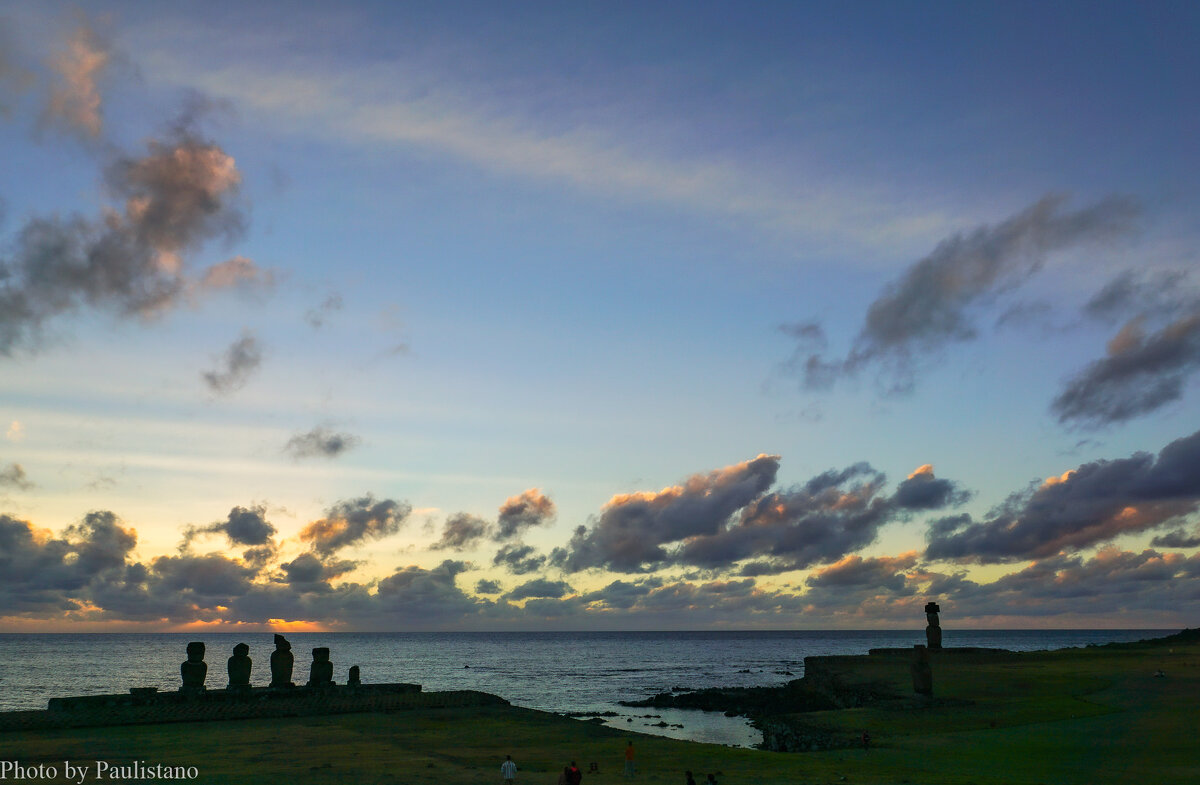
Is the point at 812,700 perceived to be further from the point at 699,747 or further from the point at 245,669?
the point at 245,669

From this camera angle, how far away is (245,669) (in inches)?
2076

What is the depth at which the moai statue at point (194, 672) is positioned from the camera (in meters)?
50.2

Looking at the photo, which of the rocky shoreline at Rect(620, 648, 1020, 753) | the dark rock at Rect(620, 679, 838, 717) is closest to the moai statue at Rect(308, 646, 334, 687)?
the rocky shoreline at Rect(620, 648, 1020, 753)

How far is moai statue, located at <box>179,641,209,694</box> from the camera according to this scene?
1975 inches

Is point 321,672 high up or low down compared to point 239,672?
down

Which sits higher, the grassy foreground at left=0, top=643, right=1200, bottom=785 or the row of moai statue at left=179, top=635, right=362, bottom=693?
the row of moai statue at left=179, top=635, right=362, bottom=693

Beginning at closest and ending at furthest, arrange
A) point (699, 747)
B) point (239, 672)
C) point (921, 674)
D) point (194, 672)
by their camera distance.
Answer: point (699, 747), point (194, 672), point (921, 674), point (239, 672)

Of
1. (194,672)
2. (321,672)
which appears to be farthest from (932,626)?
(194,672)

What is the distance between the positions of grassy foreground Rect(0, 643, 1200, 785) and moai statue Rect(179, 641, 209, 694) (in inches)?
289

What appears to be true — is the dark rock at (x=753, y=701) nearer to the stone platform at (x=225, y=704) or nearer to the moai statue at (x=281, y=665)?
the stone platform at (x=225, y=704)

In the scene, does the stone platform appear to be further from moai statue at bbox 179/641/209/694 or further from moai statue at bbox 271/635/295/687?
moai statue at bbox 271/635/295/687

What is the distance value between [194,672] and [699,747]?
3122 centimetres

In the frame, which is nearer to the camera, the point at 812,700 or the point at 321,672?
the point at 321,672

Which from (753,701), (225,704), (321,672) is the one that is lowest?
(753,701)
